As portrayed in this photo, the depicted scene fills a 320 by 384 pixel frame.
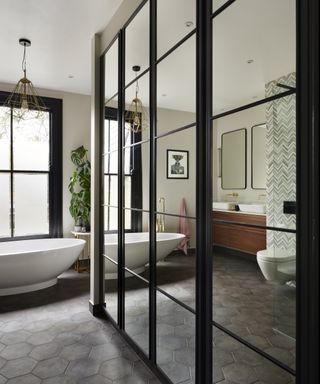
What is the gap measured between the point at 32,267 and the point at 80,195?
157cm

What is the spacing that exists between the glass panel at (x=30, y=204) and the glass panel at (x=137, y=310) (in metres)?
2.90

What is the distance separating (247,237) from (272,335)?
16.3 inches

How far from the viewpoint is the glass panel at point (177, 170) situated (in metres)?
1.72

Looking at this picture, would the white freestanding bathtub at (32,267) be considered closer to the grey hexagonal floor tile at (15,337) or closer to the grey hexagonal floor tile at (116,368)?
the grey hexagonal floor tile at (15,337)

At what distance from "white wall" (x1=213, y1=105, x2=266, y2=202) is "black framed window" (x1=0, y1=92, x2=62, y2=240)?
391 centimetres

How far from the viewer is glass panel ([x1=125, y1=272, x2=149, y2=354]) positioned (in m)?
2.28

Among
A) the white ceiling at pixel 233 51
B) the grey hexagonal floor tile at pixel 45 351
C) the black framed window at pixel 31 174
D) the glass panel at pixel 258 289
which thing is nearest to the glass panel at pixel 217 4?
the white ceiling at pixel 233 51

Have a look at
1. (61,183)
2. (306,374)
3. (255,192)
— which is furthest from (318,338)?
(61,183)

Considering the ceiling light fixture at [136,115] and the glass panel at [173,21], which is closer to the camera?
the glass panel at [173,21]

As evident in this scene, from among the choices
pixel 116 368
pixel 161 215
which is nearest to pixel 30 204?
pixel 116 368

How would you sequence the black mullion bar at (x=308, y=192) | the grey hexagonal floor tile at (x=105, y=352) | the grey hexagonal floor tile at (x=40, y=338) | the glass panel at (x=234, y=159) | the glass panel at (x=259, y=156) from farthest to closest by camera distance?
the grey hexagonal floor tile at (x=40, y=338), the grey hexagonal floor tile at (x=105, y=352), the glass panel at (x=234, y=159), the glass panel at (x=259, y=156), the black mullion bar at (x=308, y=192)

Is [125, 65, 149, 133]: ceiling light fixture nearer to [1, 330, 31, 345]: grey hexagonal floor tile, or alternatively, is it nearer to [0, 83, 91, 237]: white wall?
[1, 330, 31, 345]: grey hexagonal floor tile

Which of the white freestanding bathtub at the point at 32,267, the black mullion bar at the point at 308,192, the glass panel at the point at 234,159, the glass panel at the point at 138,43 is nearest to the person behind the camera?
the black mullion bar at the point at 308,192

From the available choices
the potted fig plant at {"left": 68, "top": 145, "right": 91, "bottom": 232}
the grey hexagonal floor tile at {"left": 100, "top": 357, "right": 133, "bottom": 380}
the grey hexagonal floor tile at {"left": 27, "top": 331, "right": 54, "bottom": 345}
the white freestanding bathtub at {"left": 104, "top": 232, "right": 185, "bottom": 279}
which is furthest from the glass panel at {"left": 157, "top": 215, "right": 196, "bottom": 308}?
the potted fig plant at {"left": 68, "top": 145, "right": 91, "bottom": 232}
